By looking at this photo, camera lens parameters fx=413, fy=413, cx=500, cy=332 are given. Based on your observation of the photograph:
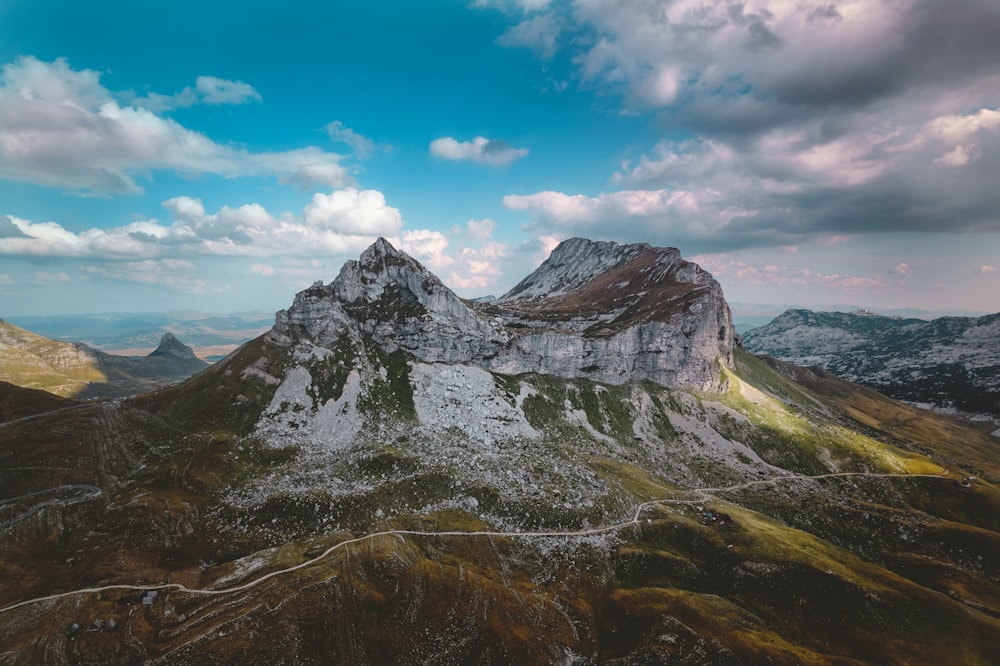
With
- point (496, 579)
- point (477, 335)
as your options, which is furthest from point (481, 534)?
point (477, 335)

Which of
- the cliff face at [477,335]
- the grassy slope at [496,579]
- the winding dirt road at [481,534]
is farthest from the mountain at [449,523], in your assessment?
the cliff face at [477,335]

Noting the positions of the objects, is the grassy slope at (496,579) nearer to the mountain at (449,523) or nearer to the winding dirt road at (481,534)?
the mountain at (449,523)

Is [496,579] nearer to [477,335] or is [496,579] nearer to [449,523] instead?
[449,523]

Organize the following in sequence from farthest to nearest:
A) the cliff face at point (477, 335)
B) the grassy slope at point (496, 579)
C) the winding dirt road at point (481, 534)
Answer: the cliff face at point (477, 335)
the winding dirt road at point (481, 534)
the grassy slope at point (496, 579)

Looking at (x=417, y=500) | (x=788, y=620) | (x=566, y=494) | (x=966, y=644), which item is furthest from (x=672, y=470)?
(x=417, y=500)

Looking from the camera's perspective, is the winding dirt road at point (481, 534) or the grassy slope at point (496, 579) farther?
the winding dirt road at point (481, 534)

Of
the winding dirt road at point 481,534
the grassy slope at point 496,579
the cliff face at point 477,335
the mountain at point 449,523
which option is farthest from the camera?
the cliff face at point 477,335

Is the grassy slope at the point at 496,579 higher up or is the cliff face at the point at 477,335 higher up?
the cliff face at the point at 477,335

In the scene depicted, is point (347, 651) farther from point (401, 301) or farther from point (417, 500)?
point (401, 301)
